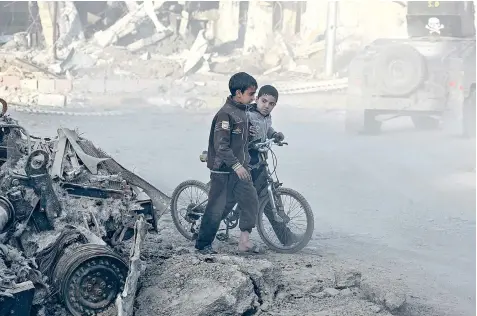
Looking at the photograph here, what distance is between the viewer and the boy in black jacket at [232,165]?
6680 mm

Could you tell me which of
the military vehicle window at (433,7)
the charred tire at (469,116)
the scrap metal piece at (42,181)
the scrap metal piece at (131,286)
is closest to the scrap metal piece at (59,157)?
the scrap metal piece at (42,181)

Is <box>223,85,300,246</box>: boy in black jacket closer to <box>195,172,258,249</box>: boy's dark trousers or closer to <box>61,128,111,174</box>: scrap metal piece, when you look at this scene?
<box>195,172,258,249</box>: boy's dark trousers

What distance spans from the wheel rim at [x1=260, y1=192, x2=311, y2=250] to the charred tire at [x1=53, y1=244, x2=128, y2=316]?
2.26 m

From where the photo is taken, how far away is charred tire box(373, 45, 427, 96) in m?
14.3

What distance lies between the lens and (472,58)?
14.4 meters

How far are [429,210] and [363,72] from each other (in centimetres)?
595

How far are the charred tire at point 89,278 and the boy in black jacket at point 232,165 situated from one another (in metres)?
1.62

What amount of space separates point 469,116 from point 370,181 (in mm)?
4547

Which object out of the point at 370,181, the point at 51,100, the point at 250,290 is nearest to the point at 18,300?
the point at 250,290

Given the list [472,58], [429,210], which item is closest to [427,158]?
[472,58]

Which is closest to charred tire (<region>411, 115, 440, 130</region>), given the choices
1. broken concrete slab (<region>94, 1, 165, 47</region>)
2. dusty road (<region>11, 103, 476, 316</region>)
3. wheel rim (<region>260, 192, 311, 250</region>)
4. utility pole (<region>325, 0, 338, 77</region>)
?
dusty road (<region>11, 103, 476, 316</region>)

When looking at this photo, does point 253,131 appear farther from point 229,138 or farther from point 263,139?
point 229,138

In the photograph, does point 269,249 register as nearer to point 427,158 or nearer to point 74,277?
point 74,277

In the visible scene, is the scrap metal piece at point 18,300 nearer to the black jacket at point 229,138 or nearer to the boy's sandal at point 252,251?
the black jacket at point 229,138
